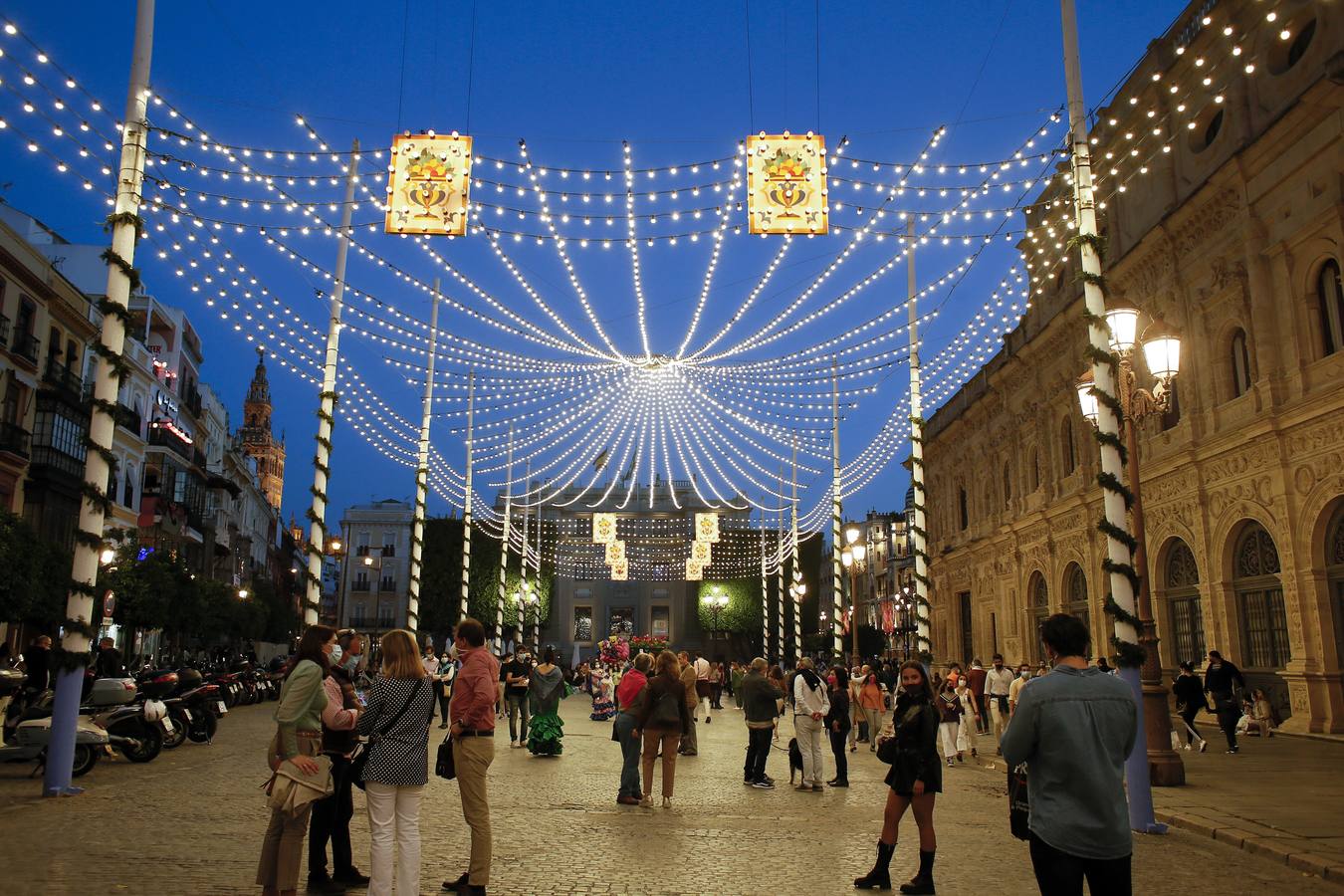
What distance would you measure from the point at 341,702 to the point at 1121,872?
15.8 ft

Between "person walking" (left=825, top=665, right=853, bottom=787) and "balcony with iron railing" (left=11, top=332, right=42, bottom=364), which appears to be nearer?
"person walking" (left=825, top=665, right=853, bottom=787)

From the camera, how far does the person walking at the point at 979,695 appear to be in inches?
813

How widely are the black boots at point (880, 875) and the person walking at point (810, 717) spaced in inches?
200

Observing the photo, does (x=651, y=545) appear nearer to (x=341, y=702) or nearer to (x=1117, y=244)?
(x=1117, y=244)

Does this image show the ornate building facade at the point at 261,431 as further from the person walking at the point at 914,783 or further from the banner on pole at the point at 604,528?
the person walking at the point at 914,783

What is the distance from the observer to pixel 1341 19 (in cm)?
1641

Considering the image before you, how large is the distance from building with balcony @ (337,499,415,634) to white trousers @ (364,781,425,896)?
75834mm

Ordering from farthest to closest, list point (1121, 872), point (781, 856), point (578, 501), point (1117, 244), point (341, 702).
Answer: point (578, 501) → point (1117, 244) → point (781, 856) → point (341, 702) → point (1121, 872)

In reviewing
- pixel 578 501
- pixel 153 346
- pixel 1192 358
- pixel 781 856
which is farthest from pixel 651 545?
pixel 781 856

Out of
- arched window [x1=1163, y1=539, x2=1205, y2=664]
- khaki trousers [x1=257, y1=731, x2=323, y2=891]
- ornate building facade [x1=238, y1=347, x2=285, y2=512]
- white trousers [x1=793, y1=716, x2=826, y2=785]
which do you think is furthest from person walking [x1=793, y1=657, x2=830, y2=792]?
ornate building facade [x1=238, y1=347, x2=285, y2=512]

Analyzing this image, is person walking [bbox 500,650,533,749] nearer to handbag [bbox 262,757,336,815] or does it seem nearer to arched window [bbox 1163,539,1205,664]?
handbag [bbox 262,757,336,815]

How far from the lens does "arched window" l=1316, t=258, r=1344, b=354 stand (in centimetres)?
1673

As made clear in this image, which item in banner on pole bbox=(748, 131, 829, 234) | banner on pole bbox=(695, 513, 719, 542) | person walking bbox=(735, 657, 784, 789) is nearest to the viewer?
person walking bbox=(735, 657, 784, 789)

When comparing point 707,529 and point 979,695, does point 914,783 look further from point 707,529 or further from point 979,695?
point 707,529
